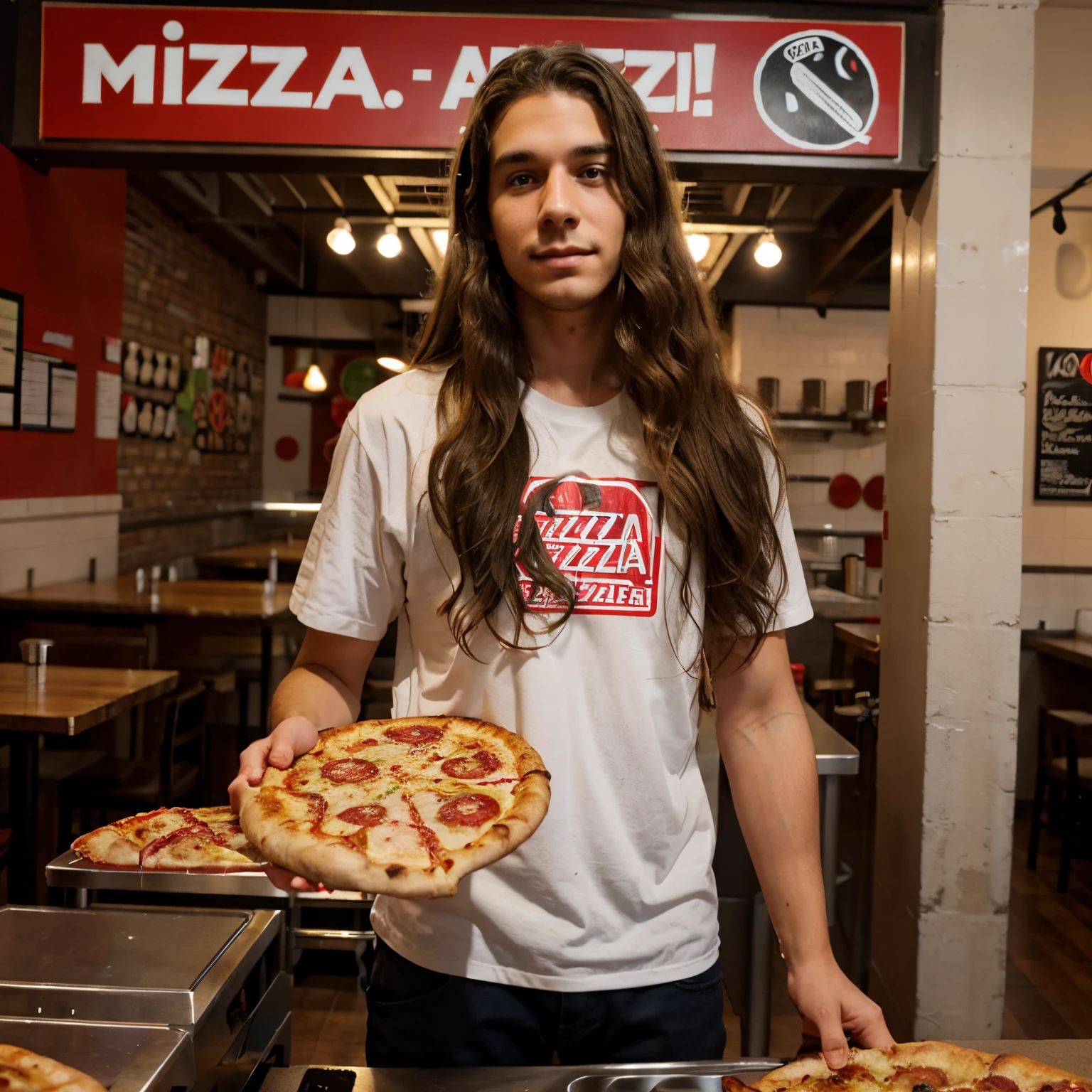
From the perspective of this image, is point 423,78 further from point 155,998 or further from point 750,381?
point 750,381

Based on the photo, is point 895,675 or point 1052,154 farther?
point 1052,154

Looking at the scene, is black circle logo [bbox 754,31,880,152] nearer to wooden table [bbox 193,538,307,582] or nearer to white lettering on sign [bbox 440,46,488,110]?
white lettering on sign [bbox 440,46,488,110]

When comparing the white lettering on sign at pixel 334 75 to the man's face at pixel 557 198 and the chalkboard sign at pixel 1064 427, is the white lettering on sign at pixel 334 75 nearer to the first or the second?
the man's face at pixel 557 198

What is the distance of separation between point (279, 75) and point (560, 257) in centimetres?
A: 226

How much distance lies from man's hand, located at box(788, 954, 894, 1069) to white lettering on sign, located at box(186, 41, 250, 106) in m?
2.91

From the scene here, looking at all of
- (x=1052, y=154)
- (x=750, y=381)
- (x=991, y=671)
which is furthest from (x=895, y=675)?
(x=750, y=381)

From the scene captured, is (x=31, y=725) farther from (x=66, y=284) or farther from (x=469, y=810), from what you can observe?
(x=66, y=284)

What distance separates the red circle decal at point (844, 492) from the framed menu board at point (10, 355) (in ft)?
21.3

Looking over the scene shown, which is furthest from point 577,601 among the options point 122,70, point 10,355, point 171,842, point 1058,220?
point 1058,220

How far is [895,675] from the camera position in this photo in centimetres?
325

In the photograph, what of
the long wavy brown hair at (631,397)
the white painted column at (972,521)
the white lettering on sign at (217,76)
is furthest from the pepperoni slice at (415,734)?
the white lettering on sign at (217,76)

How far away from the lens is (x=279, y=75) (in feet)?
10.1

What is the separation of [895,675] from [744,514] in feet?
7.01

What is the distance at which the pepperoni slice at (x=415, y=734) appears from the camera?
126 cm
